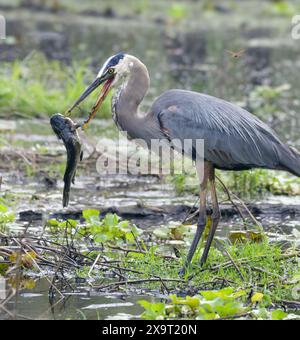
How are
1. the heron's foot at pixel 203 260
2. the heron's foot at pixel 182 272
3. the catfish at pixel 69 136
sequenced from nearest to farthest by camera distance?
the heron's foot at pixel 182 272 → the heron's foot at pixel 203 260 → the catfish at pixel 69 136

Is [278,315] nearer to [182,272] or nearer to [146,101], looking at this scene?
[182,272]

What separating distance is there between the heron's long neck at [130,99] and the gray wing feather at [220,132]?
206 millimetres

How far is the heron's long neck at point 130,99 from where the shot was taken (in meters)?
7.30

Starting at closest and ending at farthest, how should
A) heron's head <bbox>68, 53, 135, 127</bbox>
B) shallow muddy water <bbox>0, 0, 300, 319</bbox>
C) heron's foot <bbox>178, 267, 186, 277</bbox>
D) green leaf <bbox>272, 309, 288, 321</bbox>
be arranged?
1. green leaf <bbox>272, 309, 288, 321</bbox>
2. heron's foot <bbox>178, 267, 186, 277</bbox>
3. heron's head <bbox>68, 53, 135, 127</bbox>
4. shallow muddy water <bbox>0, 0, 300, 319</bbox>

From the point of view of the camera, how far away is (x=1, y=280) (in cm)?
619

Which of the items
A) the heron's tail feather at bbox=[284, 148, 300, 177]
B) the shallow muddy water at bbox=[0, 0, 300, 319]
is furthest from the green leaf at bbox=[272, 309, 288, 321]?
the heron's tail feather at bbox=[284, 148, 300, 177]

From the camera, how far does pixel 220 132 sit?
7.16 metres

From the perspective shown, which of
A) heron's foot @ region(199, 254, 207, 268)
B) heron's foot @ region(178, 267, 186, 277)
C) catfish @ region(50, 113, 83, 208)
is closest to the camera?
heron's foot @ region(178, 267, 186, 277)

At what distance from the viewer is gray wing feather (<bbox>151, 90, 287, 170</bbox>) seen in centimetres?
711

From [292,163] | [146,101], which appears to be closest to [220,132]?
[292,163]

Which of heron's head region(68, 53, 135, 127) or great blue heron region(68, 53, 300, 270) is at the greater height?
heron's head region(68, 53, 135, 127)

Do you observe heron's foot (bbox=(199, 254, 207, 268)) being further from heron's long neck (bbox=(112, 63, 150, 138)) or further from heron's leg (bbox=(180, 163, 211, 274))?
heron's long neck (bbox=(112, 63, 150, 138))

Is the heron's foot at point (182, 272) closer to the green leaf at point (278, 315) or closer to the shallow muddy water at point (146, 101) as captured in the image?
the shallow muddy water at point (146, 101)

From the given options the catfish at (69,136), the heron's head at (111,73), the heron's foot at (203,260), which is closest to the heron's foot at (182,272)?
the heron's foot at (203,260)
